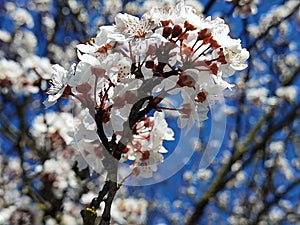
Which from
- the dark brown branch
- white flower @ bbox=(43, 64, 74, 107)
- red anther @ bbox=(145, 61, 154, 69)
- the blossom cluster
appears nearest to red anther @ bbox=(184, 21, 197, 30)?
the blossom cluster

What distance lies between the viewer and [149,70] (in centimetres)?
92

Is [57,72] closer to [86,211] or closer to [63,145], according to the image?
[86,211]

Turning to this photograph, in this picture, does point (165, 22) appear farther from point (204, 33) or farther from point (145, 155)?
point (145, 155)

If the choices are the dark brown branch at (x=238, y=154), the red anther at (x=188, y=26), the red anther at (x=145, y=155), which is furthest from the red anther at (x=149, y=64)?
the dark brown branch at (x=238, y=154)

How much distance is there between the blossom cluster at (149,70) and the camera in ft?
3.04

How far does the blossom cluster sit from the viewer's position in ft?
3.04

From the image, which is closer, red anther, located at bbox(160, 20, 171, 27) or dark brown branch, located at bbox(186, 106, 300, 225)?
red anther, located at bbox(160, 20, 171, 27)

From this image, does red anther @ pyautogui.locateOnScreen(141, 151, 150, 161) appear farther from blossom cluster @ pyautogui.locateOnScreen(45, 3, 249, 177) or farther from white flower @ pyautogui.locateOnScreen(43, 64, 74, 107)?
white flower @ pyautogui.locateOnScreen(43, 64, 74, 107)

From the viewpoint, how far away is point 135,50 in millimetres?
958

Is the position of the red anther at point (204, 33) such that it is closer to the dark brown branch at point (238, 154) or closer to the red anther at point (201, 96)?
the red anther at point (201, 96)

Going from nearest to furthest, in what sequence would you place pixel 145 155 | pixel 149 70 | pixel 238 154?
1. pixel 149 70
2. pixel 145 155
3. pixel 238 154

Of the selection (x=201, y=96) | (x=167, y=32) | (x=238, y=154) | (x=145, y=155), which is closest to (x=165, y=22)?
(x=167, y=32)

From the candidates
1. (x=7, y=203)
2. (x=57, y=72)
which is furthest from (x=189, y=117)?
(x=7, y=203)

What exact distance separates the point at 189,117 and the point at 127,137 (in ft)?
0.60
